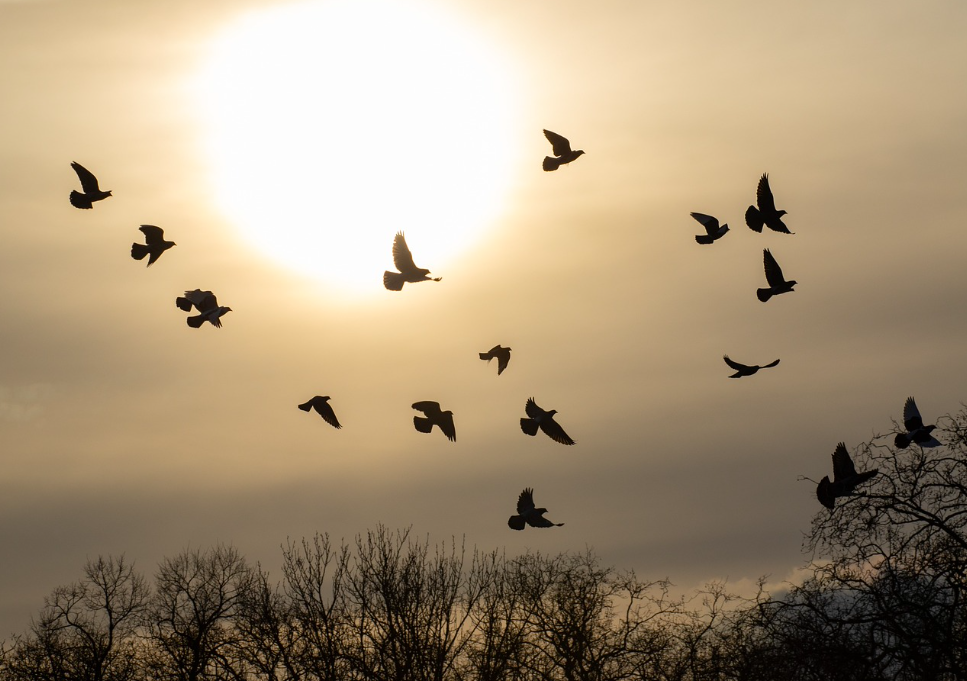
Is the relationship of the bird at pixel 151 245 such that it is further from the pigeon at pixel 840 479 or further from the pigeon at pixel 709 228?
the pigeon at pixel 840 479

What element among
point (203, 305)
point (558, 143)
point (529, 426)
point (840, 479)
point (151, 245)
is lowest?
point (840, 479)

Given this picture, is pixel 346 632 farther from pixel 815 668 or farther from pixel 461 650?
pixel 815 668

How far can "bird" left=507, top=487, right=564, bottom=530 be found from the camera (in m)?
16.7

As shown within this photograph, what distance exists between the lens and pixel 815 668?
19.8 metres

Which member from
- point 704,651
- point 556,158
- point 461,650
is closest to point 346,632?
point 461,650

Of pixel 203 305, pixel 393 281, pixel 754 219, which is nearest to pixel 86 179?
pixel 203 305

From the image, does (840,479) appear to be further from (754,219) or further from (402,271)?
(402,271)

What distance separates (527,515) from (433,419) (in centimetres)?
200

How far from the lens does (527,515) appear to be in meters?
17.3

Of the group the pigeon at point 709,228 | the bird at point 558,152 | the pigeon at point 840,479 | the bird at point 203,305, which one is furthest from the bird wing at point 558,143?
the pigeon at point 840,479

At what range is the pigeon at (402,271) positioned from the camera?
1566 cm

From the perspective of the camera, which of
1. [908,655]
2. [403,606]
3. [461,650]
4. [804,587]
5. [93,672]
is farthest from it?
[93,672]

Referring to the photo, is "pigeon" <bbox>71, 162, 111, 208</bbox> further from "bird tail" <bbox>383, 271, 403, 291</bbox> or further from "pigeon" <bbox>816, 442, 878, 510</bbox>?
"pigeon" <bbox>816, 442, 878, 510</bbox>

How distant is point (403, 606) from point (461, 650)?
3105 mm
